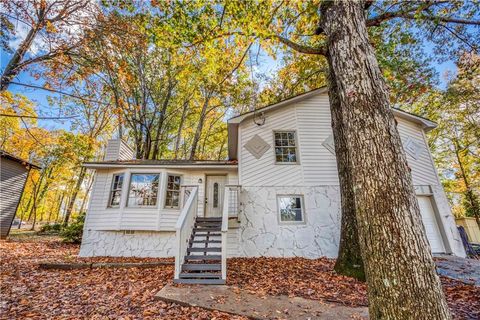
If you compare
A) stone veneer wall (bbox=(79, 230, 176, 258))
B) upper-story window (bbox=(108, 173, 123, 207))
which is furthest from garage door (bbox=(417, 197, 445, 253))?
upper-story window (bbox=(108, 173, 123, 207))

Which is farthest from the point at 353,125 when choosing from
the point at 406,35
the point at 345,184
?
the point at 406,35

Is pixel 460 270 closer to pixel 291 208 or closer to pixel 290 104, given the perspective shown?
pixel 291 208

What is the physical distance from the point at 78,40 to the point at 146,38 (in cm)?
192

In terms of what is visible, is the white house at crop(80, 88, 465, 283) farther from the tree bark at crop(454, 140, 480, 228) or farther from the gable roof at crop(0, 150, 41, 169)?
the tree bark at crop(454, 140, 480, 228)

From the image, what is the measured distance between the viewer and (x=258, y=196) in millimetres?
8547

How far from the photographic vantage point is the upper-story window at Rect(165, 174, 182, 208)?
9109 mm

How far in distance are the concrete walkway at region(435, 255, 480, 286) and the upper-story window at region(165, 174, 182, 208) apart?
A: 8735 millimetres

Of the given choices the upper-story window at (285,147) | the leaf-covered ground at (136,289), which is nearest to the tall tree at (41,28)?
the leaf-covered ground at (136,289)

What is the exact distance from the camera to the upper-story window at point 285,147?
903 centimetres

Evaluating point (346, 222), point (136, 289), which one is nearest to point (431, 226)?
point (346, 222)

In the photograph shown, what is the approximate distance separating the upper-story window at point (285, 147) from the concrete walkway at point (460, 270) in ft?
17.8

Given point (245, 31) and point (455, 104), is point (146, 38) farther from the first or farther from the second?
point (455, 104)

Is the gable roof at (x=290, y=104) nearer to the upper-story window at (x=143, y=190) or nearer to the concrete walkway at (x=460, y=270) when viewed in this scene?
the upper-story window at (x=143, y=190)

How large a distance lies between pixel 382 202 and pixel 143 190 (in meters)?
8.81
